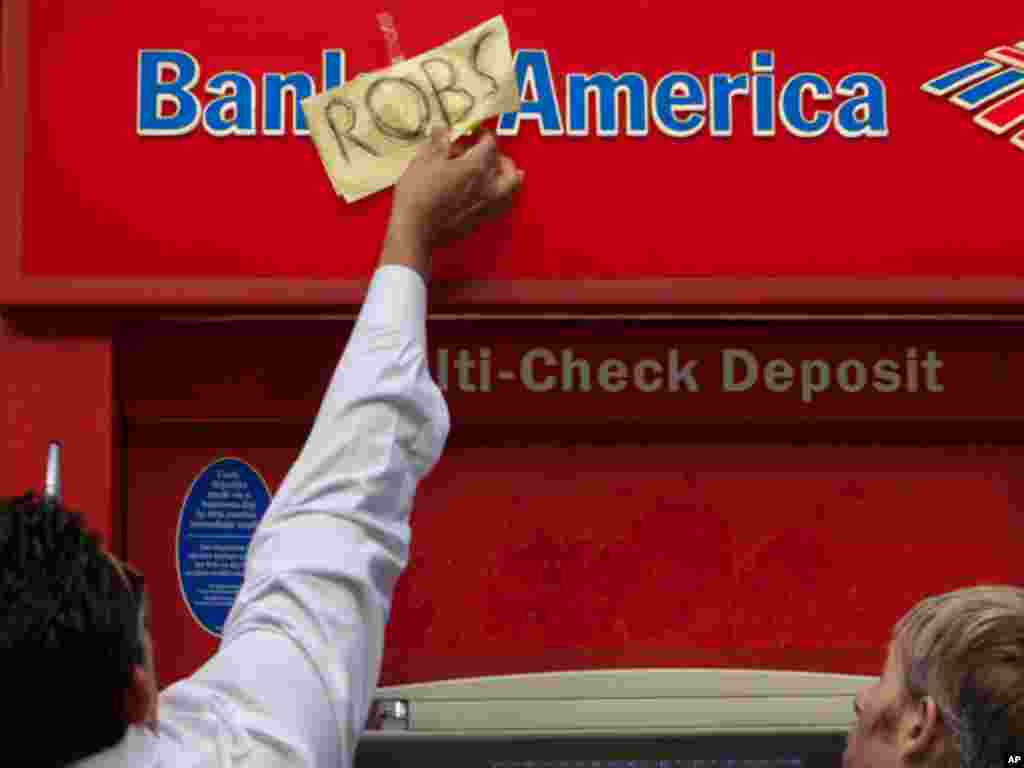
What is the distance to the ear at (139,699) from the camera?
125 centimetres

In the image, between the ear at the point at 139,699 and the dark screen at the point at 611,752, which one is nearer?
the ear at the point at 139,699

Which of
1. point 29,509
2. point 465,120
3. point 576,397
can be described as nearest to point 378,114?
point 465,120

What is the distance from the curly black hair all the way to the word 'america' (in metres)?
0.80

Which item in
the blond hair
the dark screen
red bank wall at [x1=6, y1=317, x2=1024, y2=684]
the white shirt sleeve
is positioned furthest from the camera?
red bank wall at [x1=6, y1=317, x2=1024, y2=684]

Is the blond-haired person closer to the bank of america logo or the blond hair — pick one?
the blond hair

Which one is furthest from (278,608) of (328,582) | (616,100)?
(616,100)

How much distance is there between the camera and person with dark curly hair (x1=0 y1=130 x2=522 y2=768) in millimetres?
1205

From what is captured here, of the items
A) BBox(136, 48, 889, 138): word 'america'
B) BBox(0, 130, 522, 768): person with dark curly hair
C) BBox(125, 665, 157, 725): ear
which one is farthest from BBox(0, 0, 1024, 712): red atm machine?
BBox(125, 665, 157, 725): ear

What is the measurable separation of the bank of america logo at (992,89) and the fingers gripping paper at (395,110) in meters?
0.47

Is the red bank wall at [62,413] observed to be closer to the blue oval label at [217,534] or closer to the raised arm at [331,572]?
the blue oval label at [217,534]

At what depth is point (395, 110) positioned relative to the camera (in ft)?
6.33

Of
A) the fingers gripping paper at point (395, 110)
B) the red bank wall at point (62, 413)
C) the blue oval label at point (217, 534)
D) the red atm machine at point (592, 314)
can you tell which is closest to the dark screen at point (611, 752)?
the red atm machine at point (592, 314)

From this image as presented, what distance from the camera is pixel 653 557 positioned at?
2074mm

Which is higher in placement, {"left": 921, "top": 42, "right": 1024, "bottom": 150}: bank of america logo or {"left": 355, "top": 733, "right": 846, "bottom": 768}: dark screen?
{"left": 921, "top": 42, "right": 1024, "bottom": 150}: bank of america logo
